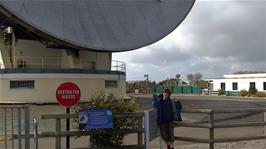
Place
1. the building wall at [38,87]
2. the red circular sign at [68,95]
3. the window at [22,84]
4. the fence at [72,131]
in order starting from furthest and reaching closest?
the window at [22,84]
the building wall at [38,87]
the red circular sign at [68,95]
the fence at [72,131]

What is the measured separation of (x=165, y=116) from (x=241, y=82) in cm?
8538

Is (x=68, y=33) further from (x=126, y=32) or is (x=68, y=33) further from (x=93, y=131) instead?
(x=93, y=131)

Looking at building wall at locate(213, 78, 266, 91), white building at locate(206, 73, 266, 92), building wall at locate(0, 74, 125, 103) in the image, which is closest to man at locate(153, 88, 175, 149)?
building wall at locate(0, 74, 125, 103)

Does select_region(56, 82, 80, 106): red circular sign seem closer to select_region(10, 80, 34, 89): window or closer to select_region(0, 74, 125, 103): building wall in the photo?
select_region(0, 74, 125, 103): building wall

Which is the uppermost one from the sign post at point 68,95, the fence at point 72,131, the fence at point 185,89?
the sign post at point 68,95

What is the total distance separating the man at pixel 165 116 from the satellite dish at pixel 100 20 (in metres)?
30.5

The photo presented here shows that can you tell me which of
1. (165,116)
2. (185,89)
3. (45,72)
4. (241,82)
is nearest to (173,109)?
(165,116)

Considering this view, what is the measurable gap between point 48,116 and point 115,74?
37276 mm

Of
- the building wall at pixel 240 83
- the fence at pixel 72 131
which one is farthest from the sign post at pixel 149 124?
the building wall at pixel 240 83

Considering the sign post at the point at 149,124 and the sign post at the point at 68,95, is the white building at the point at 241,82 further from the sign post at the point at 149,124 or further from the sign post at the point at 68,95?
the sign post at the point at 68,95

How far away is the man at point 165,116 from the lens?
39.4 feet

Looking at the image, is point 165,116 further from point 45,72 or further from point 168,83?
point 168,83

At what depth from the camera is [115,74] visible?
156 ft

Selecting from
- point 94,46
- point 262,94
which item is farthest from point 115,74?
point 262,94
